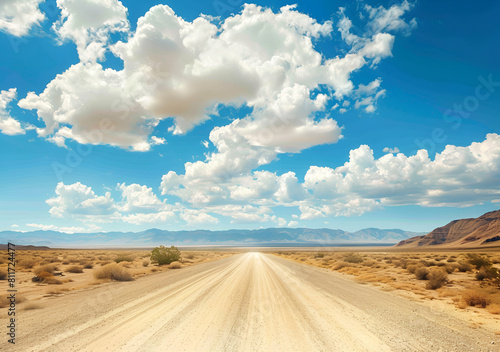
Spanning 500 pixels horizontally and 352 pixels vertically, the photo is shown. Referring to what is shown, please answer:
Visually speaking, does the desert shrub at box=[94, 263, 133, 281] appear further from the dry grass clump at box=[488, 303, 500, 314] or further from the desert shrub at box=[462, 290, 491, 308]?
the dry grass clump at box=[488, 303, 500, 314]

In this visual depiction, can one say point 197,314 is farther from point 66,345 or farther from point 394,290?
point 394,290

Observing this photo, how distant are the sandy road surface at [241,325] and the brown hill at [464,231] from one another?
15908cm

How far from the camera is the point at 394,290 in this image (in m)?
16.0

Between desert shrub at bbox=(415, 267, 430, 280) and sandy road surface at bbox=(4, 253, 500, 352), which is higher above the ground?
sandy road surface at bbox=(4, 253, 500, 352)

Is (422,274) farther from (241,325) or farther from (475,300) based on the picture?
(241,325)

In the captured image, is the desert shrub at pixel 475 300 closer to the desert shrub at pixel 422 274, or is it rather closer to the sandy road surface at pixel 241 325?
the sandy road surface at pixel 241 325

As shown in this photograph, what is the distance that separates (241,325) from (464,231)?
209886mm

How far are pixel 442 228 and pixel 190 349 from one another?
230554 mm

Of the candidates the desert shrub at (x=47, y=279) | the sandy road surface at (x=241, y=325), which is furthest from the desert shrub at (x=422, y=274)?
the desert shrub at (x=47, y=279)

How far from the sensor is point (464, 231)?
169 metres

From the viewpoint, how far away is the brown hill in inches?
5367

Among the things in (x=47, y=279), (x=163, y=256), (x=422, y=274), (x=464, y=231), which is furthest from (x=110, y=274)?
(x=464, y=231)

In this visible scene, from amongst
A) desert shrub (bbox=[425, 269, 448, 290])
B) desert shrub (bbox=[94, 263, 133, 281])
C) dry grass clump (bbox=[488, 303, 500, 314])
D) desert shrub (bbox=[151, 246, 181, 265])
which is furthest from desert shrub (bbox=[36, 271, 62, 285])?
desert shrub (bbox=[425, 269, 448, 290])

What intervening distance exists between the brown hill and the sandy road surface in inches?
6263
